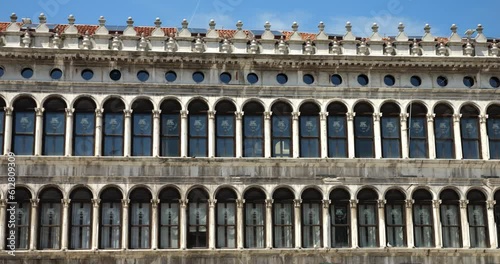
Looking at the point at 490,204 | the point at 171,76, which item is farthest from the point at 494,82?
the point at 171,76

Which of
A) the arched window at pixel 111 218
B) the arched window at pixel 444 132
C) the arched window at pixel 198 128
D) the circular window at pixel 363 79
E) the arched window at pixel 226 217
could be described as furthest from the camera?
the circular window at pixel 363 79

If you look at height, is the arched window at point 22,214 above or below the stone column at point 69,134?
below

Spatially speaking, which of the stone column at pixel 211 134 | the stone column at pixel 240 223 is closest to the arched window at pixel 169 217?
the stone column at pixel 211 134

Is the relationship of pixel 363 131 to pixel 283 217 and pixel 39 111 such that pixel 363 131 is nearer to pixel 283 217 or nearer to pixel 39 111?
pixel 283 217

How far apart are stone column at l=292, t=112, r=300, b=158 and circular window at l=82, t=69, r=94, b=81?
686cm

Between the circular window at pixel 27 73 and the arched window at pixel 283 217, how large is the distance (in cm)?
895

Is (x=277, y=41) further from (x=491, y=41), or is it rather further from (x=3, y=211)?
(x=3, y=211)

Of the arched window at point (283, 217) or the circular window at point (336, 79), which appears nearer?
the arched window at point (283, 217)

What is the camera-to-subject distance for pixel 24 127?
27453mm

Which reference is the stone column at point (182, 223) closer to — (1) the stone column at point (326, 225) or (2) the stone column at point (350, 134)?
(1) the stone column at point (326, 225)

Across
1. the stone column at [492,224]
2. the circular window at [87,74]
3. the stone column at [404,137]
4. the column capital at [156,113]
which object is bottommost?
the stone column at [492,224]

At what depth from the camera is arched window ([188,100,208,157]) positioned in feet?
91.5

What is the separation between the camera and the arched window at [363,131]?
28516 mm

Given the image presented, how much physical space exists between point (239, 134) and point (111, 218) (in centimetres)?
498
